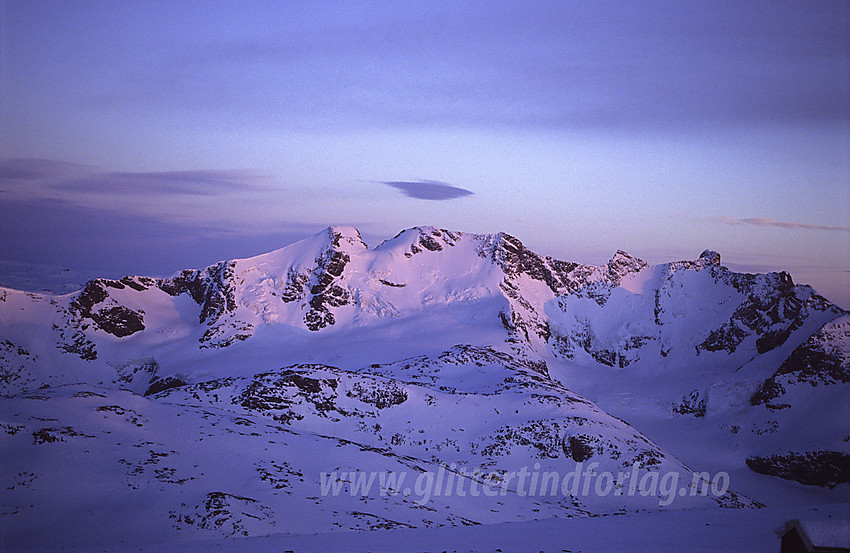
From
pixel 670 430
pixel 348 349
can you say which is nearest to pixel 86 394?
pixel 348 349

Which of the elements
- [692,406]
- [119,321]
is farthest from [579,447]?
[119,321]

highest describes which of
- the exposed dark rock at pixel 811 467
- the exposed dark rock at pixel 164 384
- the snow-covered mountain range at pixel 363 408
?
the snow-covered mountain range at pixel 363 408

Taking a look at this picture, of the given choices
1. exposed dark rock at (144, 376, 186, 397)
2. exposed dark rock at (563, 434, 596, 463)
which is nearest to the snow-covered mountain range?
exposed dark rock at (563, 434, 596, 463)

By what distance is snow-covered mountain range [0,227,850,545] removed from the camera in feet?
155

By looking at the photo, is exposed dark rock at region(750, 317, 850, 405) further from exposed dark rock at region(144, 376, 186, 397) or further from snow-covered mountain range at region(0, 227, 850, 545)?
exposed dark rock at region(144, 376, 186, 397)

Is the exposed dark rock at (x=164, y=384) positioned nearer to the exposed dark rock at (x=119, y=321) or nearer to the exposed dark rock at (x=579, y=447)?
the exposed dark rock at (x=119, y=321)

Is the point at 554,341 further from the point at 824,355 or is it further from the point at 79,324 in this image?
the point at 79,324

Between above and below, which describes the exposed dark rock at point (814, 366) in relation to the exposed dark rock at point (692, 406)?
above

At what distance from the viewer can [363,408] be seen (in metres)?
93.1

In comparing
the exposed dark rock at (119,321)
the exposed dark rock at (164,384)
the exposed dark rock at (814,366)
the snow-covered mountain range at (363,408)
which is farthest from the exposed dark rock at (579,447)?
the exposed dark rock at (119,321)

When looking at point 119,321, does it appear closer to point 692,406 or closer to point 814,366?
point 692,406

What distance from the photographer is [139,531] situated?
3975 centimetres

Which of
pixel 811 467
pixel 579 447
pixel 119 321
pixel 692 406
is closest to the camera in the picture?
pixel 579 447

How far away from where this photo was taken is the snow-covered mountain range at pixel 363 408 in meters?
47.4
